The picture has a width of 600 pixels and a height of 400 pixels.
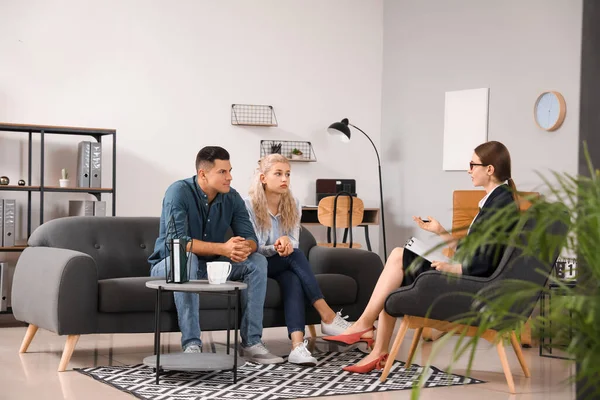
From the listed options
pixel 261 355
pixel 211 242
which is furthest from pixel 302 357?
pixel 211 242

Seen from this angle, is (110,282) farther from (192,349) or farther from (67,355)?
(192,349)

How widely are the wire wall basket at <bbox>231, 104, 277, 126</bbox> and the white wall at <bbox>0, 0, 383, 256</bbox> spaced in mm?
60

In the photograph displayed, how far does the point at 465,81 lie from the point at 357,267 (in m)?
2.63

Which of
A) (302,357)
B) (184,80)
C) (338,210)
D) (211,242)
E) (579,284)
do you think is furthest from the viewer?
(184,80)

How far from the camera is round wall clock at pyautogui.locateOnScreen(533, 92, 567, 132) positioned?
593 centimetres

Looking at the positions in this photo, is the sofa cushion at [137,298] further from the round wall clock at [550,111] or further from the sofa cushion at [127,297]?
the round wall clock at [550,111]

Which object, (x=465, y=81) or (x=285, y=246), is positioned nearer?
(x=285, y=246)

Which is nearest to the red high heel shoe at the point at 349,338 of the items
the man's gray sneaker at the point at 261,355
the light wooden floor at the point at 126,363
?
the man's gray sneaker at the point at 261,355

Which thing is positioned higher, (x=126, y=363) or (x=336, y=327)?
(x=336, y=327)

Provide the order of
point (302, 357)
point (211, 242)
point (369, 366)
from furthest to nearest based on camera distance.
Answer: point (211, 242)
point (302, 357)
point (369, 366)

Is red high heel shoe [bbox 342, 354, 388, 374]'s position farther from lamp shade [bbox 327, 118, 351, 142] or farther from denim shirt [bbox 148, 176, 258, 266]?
lamp shade [bbox 327, 118, 351, 142]

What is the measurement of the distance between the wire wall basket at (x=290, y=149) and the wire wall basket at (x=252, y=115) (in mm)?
183

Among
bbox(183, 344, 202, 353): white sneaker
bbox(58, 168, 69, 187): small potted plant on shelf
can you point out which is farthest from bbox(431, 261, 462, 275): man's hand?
bbox(58, 168, 69, 187): small potted plant on shelf

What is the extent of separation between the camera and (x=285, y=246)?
14.7ft
